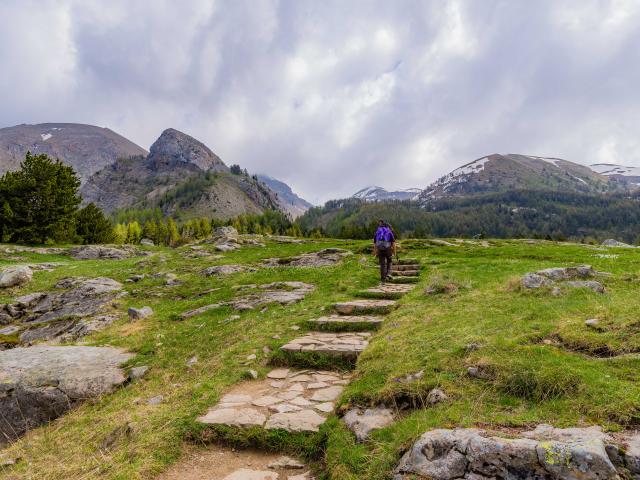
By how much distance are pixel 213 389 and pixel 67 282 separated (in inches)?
970

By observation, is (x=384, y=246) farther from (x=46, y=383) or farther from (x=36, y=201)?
(x=36, y=201)

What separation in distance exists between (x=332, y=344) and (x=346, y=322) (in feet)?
7.34

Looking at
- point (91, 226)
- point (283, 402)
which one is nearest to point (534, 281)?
point (283, 402)

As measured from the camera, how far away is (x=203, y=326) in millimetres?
16562

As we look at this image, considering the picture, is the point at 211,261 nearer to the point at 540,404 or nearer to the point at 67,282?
the point at 67,282

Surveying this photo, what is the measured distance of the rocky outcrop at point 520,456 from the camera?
456 cm

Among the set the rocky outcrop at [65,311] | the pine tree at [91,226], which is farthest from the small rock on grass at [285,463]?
the pine tree at [91,226]

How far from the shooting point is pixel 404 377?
8.44m

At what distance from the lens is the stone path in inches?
283

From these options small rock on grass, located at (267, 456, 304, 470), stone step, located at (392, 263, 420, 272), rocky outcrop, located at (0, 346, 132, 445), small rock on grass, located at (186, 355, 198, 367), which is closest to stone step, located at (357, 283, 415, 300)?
stone step, located at (392, 263, 420, 272)

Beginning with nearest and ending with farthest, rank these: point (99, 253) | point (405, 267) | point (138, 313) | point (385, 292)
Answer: point (385, 292) < point (138, 313) < point (405, 267) < point (99, 253)

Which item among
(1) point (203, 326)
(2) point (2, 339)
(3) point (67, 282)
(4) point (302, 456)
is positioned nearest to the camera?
(4) point (302, 456)

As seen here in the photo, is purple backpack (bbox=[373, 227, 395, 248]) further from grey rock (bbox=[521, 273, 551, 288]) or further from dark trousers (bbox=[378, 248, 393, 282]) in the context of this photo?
grey rock (bbox=[521, 273, 551, 288])

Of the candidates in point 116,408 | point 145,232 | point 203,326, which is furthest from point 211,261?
point 145,232
